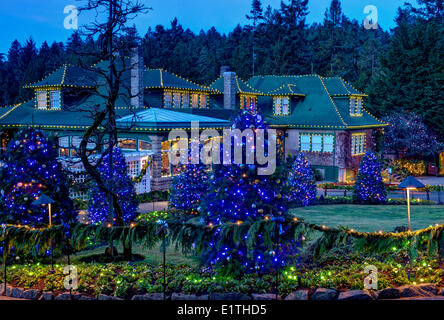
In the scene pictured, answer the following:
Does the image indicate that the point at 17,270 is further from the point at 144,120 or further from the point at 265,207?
the point at 144,120

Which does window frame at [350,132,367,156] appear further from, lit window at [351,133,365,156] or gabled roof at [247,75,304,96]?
gabled roof at [247,75,304,96]

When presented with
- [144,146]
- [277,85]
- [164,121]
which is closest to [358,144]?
[277,85]

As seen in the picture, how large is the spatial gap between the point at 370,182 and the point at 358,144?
1346 cm

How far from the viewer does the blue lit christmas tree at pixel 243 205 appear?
978 centimetres

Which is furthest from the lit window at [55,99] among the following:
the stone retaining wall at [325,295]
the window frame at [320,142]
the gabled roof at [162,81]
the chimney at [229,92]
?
the stone retaining wall at [325,295]

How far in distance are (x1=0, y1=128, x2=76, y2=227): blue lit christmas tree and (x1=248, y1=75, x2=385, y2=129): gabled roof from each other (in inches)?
953

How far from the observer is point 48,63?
65312 mm

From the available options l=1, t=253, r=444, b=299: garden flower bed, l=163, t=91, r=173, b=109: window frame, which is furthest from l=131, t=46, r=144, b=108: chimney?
l=1, t=253, r=444, b=299: garden flower bed

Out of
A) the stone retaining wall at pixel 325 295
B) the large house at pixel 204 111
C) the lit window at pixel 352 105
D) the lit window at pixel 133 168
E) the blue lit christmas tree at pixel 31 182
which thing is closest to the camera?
the stone retaining wall at pixel 325 295

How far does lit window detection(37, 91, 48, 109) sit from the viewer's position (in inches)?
1362

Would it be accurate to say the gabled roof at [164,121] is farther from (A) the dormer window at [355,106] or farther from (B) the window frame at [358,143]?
(A) the dormer window at [355,106]

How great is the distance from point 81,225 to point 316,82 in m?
32.8

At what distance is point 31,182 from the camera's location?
12117 mm
